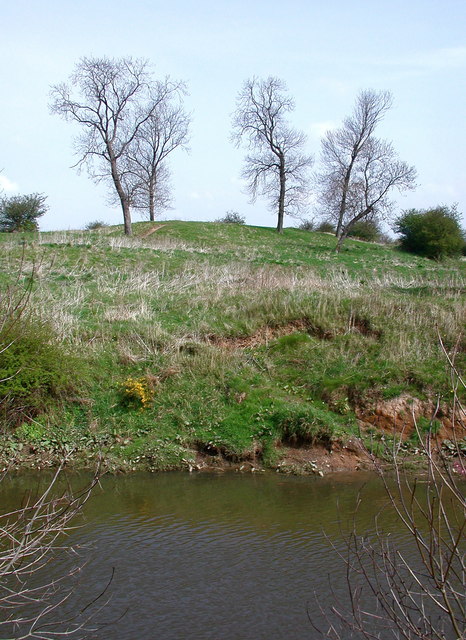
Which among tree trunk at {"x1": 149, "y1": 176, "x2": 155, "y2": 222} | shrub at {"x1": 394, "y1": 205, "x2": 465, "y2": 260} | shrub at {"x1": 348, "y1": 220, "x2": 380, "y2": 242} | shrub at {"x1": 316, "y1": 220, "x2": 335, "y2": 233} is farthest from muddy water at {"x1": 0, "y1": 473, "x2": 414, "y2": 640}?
shrub at {"x1": 316, "y1": 220, "x2": 335, "y2": 233}

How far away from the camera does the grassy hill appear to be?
1166 centimetres

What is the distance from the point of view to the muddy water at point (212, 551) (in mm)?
5840

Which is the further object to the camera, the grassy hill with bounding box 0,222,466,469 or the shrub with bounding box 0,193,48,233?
the shrub with bounding box 0,193,48,233

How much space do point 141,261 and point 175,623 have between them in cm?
1837

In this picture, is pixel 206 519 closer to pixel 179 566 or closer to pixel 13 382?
pixel 179 566

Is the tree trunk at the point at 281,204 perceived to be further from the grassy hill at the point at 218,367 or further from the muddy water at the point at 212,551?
the muddy water at the point at 212,551

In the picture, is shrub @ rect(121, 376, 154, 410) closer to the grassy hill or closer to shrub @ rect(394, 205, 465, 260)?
the grassy hill

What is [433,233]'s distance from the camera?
46094 millimetres

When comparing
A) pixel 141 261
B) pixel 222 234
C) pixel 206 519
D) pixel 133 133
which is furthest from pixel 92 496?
pixel 222 234

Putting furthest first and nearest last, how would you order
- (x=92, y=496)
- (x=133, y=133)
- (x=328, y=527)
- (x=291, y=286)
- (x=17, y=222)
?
(x=17, y=222), (x=133, y=133), (x=291, y=286), (x=92, y=496), (x=328, y=527)

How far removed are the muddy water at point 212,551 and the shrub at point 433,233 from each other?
124ft

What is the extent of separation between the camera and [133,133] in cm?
3891

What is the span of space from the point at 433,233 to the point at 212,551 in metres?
42.4

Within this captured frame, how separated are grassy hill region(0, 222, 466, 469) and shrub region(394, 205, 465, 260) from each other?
28.8m
